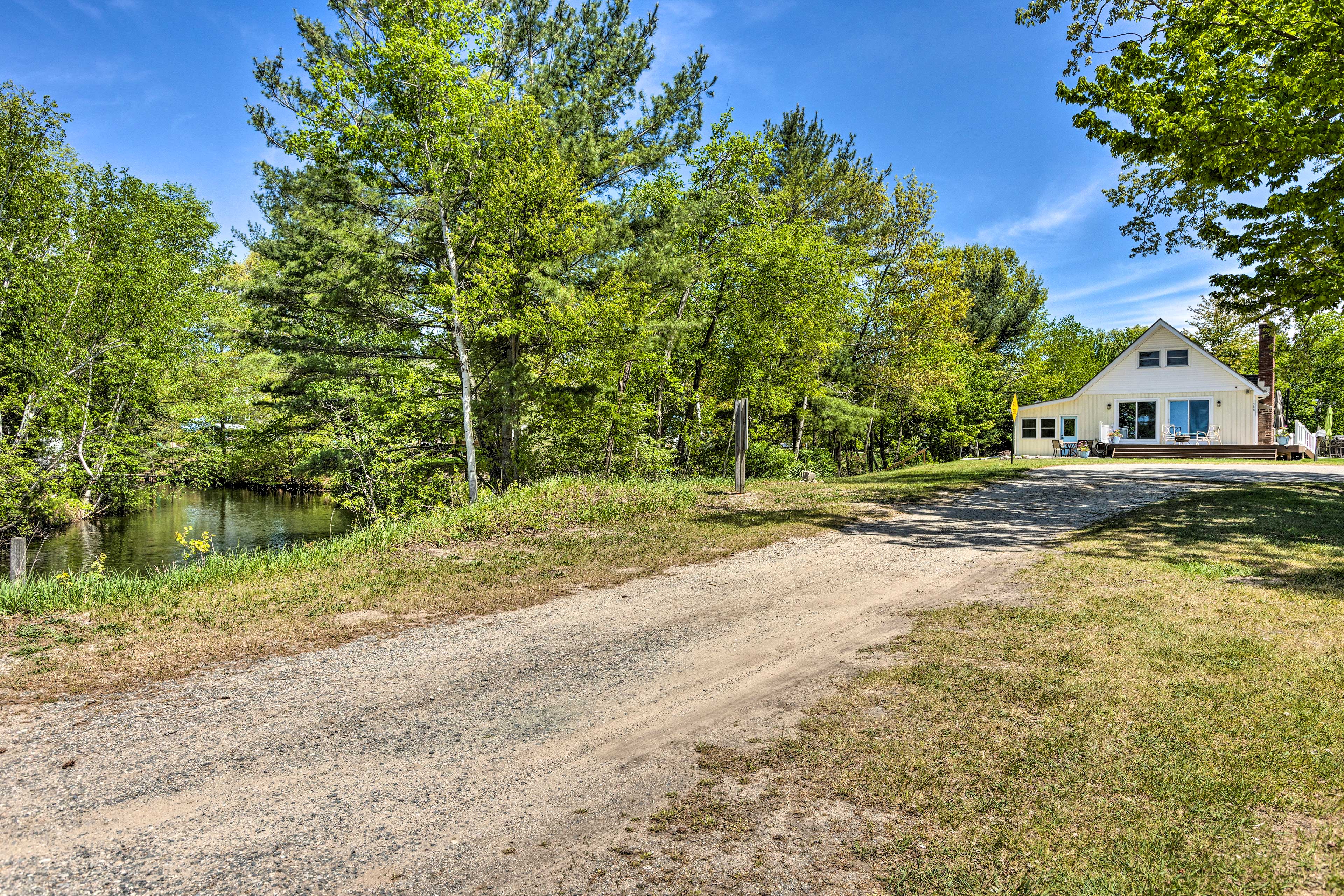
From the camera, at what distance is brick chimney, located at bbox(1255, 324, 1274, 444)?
26.7 meters

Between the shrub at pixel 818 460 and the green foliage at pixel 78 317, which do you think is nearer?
the green foliage at pixel 78 317

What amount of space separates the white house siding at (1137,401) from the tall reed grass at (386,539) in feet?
81.2

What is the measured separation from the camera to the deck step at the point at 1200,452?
25.9 m

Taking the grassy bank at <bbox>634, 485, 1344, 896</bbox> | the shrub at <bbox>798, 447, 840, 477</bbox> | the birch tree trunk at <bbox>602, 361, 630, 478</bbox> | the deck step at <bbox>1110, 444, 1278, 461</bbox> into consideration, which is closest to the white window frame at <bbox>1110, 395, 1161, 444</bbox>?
the deck step at <bbox>1110, 444, 1278, 461</bbox>

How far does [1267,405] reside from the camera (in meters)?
26.7

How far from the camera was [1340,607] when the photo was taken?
5605 mm

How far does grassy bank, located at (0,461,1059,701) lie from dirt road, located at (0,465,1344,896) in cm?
56

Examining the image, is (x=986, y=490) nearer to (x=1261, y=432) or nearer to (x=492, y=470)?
(x=492, y=470)

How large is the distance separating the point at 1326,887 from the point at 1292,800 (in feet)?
2.07

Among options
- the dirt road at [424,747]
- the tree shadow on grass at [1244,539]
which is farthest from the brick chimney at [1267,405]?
the dirt road at [424,747]

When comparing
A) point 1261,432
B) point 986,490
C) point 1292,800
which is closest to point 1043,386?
point 1261,432

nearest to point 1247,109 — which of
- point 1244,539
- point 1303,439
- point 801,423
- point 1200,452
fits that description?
point 1244,539

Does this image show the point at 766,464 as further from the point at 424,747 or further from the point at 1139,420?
the point at 1139,420

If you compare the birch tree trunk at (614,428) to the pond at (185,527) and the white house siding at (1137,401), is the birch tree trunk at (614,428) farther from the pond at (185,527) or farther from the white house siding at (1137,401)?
the white house siding at (1137,401)
